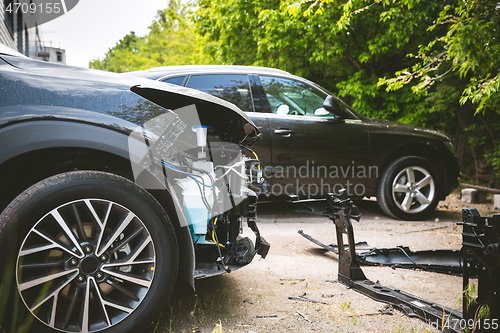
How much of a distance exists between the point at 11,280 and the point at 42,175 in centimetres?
60

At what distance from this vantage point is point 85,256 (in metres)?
1.69

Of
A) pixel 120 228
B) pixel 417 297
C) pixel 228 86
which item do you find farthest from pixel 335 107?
pixel 120 228

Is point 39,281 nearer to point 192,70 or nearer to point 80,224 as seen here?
point 80,224

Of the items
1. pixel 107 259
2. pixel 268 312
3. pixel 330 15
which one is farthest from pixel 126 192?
pixel 330 15

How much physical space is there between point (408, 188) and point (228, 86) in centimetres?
304

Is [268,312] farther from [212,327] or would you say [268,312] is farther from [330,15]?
[330,15]

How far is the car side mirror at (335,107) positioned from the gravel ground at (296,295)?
5.41 feet

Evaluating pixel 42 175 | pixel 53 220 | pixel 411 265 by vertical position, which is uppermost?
pixel 42 175

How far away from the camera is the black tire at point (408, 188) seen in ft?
16.6

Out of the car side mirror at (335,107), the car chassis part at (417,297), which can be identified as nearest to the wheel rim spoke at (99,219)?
the car chassis part at (417,297)

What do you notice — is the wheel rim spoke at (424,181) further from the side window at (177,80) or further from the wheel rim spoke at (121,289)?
the wheel rim spoke at (121,289)

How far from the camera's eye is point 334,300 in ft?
7.98

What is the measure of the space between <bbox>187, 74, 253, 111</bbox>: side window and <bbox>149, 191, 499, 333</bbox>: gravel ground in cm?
179

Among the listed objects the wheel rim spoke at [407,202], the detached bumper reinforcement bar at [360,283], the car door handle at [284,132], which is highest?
the car door handle at [284,132]
